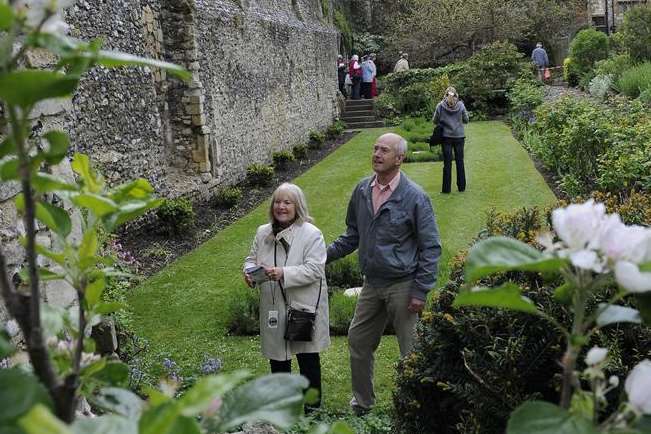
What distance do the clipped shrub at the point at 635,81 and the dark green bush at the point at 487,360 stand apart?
12.0 metres

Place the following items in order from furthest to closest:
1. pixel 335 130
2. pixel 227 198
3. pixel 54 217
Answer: pixel 335 130 < pixel 227 198 < pixel 54 217

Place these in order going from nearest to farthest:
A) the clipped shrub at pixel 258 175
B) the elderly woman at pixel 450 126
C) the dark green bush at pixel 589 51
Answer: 1. the elderly woman at pixel 450 126
2. the clipped shrub at pixel 258 175
3. the dark green bush at pixel 589 51

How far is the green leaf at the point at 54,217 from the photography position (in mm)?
1075

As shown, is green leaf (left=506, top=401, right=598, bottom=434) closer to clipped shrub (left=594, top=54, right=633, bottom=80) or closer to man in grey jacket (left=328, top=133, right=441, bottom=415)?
man in grey jacket (left=328, top=133, right=441, bottom=415)

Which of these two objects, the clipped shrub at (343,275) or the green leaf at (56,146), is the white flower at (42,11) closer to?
the green leaf at (56,146)

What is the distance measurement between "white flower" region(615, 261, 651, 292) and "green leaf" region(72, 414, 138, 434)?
0.59 meters

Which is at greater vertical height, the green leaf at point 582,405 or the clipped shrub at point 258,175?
the green leaf at point 582,405

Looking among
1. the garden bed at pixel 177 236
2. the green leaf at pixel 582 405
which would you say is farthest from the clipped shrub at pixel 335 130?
the green leaf at pixel 582 405

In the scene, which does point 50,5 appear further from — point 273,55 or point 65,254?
point 273,55

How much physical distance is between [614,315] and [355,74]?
2433cm

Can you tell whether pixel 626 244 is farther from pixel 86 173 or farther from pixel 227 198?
pixel 227 198

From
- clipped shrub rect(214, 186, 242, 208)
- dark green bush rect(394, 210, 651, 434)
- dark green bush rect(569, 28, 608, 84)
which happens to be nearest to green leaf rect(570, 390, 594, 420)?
dark green bush rect(394, 210, 651, 434)

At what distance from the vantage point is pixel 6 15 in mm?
780

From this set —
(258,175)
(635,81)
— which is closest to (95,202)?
(258,175)
